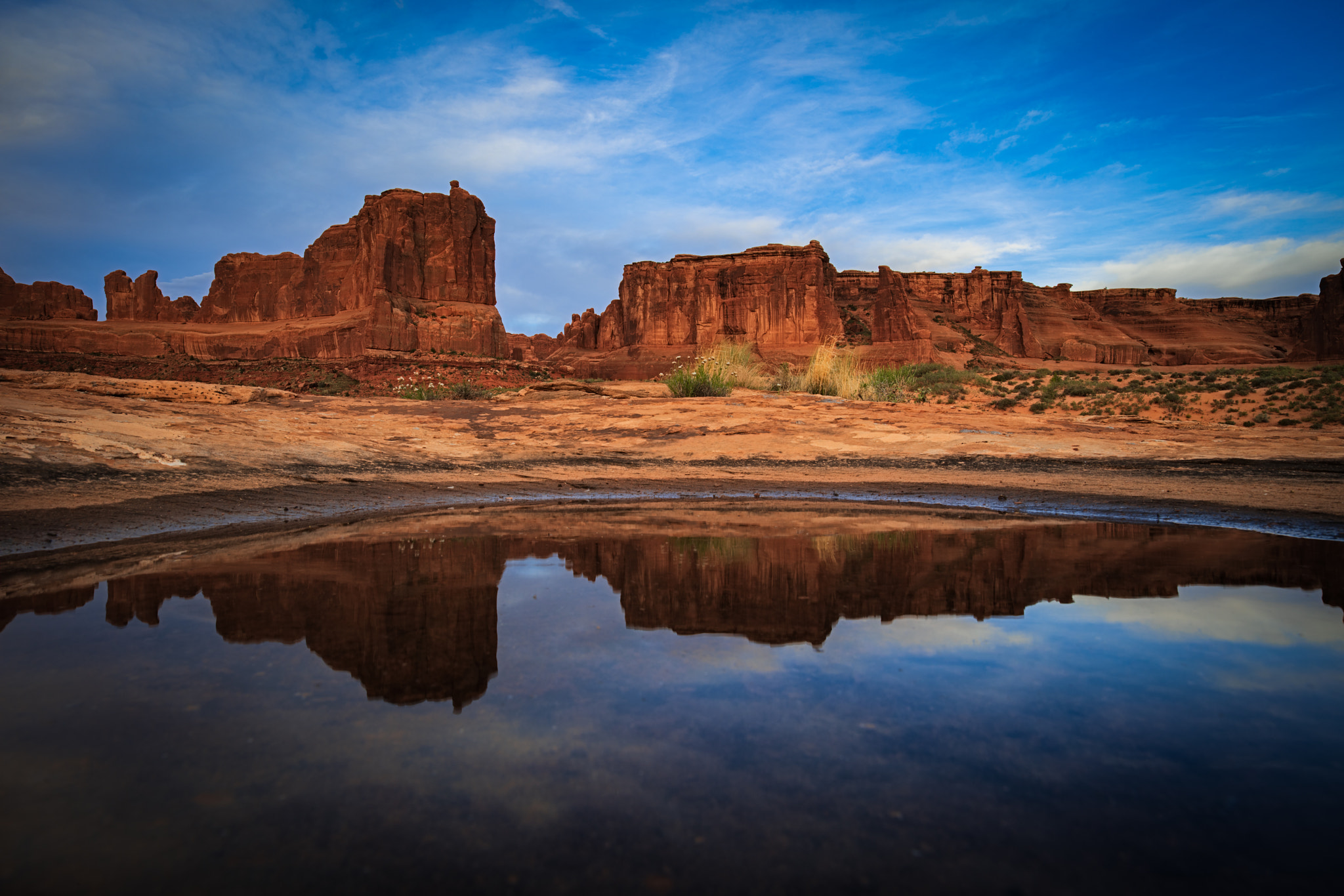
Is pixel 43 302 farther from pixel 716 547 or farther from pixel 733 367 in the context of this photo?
pixel 716 547

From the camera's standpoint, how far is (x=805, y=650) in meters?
2.74

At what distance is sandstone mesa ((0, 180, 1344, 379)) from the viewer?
207 ft

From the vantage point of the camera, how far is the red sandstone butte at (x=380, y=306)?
6144 cm

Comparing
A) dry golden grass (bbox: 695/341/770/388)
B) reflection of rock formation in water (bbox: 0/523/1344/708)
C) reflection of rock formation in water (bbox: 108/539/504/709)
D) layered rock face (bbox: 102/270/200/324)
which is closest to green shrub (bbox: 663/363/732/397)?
dry golden grass (bbox: 695/341/770/388)

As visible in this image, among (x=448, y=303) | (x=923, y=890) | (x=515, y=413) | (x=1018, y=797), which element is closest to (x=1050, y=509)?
(x=1018, y=797)

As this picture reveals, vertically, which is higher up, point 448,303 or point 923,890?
point 448,303

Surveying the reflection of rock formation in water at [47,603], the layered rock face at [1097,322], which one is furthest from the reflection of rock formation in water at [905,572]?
the layered rock face at [1097,322]

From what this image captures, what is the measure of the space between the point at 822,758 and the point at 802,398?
12.4m

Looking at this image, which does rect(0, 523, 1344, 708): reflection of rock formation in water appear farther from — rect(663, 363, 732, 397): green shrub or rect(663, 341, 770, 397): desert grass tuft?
rect(663, 341, 770, 397): desert grass tuft

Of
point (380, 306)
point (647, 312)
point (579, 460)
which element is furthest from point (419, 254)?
point (579, 460)

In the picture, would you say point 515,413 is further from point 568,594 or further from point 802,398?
point 568,594

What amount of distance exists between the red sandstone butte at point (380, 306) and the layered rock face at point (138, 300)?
3706 millimetres

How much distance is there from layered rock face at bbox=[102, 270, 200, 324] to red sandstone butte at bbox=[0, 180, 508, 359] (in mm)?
3706

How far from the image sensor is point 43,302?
77250mm
